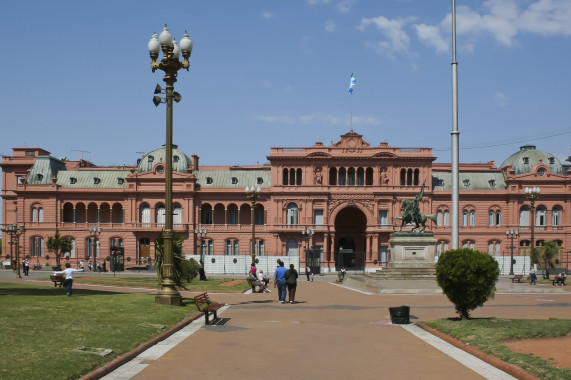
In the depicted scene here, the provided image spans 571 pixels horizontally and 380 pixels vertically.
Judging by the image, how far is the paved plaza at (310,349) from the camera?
12.5 metres

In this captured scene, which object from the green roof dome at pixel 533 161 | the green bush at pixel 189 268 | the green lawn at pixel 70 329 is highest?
the green roof dome at pixel 533 161

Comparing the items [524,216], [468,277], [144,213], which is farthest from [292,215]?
[468,277]

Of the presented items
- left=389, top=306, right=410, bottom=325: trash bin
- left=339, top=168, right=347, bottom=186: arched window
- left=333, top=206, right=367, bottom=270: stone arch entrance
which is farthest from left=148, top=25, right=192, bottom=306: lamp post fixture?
left=333, top=206, right=367, bottom=270: stone arch entrance

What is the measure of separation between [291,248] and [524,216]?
32.9 m

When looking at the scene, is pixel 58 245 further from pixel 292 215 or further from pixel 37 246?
pixel 292 215

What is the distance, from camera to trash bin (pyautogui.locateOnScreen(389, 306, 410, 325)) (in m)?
20.6

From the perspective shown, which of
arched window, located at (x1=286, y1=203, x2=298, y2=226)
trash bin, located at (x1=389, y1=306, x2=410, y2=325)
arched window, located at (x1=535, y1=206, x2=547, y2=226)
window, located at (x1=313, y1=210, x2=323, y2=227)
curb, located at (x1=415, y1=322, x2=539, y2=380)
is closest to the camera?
curb, located at (x1=415, y1=322, x2=539, y2=380)

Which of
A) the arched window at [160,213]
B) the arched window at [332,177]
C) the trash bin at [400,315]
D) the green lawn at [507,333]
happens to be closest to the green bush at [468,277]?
the green lawn at [507,333]

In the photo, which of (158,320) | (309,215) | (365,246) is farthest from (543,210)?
(158,320)

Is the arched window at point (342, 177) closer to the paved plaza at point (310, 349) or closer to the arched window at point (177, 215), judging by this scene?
the arched window at point (177, 215)

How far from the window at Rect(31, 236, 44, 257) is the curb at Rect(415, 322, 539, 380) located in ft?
254

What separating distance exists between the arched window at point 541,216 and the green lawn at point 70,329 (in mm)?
72570

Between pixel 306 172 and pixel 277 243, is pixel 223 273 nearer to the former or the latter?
pixel 277 243

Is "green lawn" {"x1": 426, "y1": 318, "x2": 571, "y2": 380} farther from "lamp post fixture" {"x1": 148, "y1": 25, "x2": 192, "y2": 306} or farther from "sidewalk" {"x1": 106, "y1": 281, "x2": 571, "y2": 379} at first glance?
"lamp post fixture" {"x1": 148, "y1": 25, "x2": 192, "y2": 306}
